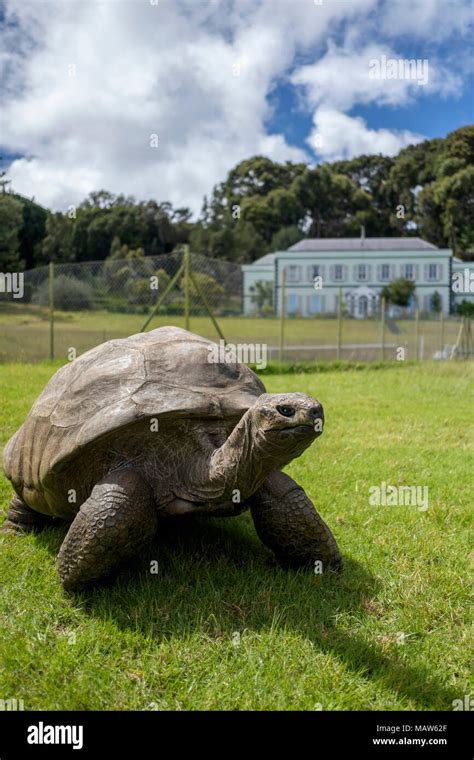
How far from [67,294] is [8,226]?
5.97 m

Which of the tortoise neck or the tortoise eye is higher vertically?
the tortoise eye

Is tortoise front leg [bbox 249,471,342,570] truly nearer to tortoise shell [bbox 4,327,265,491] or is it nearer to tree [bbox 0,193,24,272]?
tortoise shell [bbox 4,327,265,491]

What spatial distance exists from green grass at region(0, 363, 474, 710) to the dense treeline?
29484mm

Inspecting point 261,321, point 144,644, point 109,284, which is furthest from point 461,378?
point 144,644

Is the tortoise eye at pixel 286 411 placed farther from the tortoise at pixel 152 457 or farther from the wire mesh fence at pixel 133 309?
the wire mesh fence at pixel 133 309

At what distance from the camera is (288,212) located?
5731cm

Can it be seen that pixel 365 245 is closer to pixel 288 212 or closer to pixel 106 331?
pixel 288 212

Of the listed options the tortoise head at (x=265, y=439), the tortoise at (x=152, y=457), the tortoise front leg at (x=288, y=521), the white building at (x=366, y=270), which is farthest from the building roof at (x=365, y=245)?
the tortoise head at (x=265, y=439)

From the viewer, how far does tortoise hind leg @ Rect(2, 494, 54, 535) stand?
359cm

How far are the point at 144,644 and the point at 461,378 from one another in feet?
30.5

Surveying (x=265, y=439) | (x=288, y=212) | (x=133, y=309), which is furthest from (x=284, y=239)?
(x=265, y=439)

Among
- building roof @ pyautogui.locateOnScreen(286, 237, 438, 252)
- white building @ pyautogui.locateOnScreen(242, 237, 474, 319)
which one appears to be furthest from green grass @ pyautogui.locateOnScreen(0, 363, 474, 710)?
building roof @ pyautogui.locateOnScreen(286, 237, 438, 252)

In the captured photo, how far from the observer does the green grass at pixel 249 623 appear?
2217 millimetres

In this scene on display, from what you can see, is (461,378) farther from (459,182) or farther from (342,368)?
(459,182)
